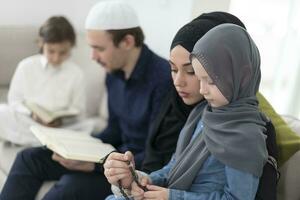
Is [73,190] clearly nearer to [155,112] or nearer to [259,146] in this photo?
[155,112]

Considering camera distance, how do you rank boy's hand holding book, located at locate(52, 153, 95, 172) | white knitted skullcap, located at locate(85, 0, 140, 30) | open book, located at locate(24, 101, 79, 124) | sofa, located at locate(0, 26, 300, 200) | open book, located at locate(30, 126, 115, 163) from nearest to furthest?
open book, located at locate(30, 126, 115, 163) < boy's hand holding book, located at locate(52, 153, 95, 172) < white knitted skullcap, located at locate(85, 0, 140, 30) < open book, located at locate(24, 101, 79, 124) < sofa, located at locate(0, 26, 300, 200)

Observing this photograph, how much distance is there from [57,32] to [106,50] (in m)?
0.61

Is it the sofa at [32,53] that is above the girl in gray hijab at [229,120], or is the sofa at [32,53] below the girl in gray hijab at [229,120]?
below

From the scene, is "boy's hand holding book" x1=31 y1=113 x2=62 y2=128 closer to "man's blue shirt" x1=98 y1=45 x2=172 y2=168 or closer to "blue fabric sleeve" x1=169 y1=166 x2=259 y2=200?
"man's blue shirt" x1=98 y1=45 x2=172 y2=168

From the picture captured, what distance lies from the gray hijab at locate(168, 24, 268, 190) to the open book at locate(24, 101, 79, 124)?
1103mm

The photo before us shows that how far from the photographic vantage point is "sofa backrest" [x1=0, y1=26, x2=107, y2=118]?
8.23 ft

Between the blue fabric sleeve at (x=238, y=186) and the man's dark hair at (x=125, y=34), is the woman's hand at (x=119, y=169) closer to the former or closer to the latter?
the blue fabric sleeve at (x=238, y=186)

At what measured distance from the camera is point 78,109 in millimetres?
2273

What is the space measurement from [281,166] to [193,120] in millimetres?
280

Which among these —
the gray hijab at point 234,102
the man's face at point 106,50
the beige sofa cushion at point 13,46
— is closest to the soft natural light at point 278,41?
the man's face at point 106,50

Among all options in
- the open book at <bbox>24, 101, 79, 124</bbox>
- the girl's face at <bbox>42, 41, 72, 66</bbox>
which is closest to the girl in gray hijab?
the open book at <bbox>24, 101, 79, 124</bbox>

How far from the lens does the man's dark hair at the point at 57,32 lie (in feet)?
7.47

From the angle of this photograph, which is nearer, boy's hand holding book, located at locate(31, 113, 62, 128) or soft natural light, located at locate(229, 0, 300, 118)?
soft natural light, located at locate(229, 0, 300, 118)

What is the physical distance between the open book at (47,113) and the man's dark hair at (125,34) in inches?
20.3
